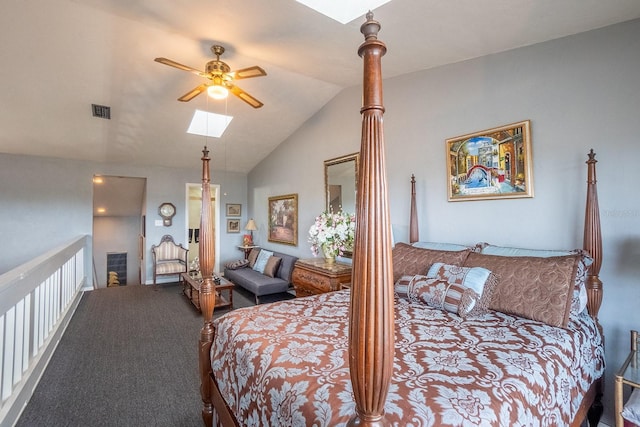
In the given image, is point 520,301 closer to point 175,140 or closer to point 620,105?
point 620,105

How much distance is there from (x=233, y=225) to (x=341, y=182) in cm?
363

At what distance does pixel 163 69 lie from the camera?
335 centimetres

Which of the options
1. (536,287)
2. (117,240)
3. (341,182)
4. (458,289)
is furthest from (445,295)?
(117,240)

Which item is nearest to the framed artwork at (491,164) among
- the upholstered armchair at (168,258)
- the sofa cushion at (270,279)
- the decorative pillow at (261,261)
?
the sofa cushion at (270,279)

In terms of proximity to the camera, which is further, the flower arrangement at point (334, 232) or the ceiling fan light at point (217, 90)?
the flower arrangement at point (334, 232)

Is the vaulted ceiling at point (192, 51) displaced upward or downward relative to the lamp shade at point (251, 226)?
upward

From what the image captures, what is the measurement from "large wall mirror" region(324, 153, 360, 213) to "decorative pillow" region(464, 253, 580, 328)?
200cm

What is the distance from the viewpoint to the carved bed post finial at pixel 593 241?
6.26ft

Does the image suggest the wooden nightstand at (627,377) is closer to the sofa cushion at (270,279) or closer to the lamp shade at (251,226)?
the sofa cushion at (270,279)

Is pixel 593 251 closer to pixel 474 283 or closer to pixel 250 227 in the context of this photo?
pixel 474 283

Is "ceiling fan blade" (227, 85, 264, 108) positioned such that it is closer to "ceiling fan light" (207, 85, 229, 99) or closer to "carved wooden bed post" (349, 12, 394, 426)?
"ceiling fan light" (207, 85, 229, 99)

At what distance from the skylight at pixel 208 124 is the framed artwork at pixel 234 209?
2.04 m

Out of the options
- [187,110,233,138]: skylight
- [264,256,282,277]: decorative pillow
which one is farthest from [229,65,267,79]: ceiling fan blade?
[264,256,282,277]: decorative pillow

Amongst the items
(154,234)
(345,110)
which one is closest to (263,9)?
(345,110)
